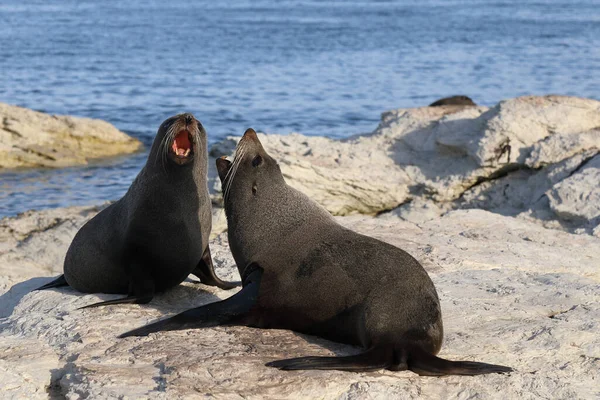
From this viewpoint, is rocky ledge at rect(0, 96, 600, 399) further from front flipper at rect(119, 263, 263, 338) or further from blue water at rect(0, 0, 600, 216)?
blue water at rect(0, 0, 600, 216)

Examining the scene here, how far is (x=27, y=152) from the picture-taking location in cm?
1659

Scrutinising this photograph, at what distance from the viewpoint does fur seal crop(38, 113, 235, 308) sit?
595cm

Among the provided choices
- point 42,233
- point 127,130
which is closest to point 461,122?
point 42,233

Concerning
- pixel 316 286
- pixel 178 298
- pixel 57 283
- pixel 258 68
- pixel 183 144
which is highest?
pixel 183 144

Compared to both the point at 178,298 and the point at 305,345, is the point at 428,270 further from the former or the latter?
the point at 305,345

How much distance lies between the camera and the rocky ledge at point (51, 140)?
1652 centimetres

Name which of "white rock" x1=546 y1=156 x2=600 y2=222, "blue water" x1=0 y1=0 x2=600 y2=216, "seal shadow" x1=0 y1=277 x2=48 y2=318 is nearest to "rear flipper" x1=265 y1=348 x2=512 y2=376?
"seal shadow" x1=0 y1=277 x2=48 y2=318

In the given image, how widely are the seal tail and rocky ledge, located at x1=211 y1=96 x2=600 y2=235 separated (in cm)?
608

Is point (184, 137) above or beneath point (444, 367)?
above

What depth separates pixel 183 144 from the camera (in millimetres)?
6129

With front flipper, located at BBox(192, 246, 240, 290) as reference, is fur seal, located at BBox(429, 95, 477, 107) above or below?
above

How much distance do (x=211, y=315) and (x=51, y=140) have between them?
43.1 ft

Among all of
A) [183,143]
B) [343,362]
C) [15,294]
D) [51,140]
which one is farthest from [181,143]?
[51,140]

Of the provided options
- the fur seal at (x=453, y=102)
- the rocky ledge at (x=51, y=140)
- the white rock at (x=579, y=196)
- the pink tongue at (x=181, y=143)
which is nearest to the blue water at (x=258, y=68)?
the rocky ledge at (x=51, y=140)
